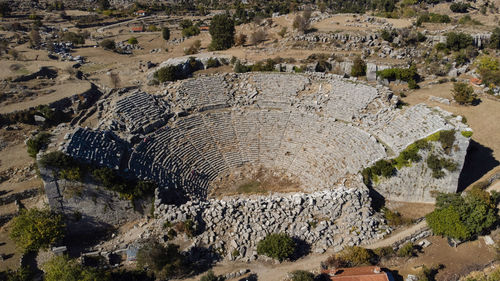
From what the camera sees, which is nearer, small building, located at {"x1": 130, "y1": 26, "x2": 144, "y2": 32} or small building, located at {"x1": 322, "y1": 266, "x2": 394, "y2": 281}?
small building, located at {"x1": 322, "y1": 266, "x2": 394, "y2": 281}

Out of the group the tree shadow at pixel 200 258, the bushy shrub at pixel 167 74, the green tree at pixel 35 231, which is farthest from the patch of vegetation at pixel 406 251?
the bushy shrub at pixel 167 74

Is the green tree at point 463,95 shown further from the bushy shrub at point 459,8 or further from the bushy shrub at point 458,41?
→ the bushy shrub at point 459,8

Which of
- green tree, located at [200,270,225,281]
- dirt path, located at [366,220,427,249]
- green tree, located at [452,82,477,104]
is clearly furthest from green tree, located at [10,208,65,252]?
green tree, located at [452,82,477,104]

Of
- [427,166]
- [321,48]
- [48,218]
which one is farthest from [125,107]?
[321,48]

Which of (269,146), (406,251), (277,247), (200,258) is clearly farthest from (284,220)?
(269,146)

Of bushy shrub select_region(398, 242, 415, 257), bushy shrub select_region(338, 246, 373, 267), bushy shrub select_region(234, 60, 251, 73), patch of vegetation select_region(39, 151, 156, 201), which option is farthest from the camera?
bushy shrub select_region(234, 60, 251, 73)

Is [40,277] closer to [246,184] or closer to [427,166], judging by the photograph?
[246,184]

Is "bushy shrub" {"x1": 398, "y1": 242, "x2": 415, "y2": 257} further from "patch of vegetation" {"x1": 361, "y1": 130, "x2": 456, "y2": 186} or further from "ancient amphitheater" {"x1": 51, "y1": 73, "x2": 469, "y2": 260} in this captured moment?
"patch of vegetation" {"x1": 361, "y1": 130, "x2": 456, "y2": 186}
